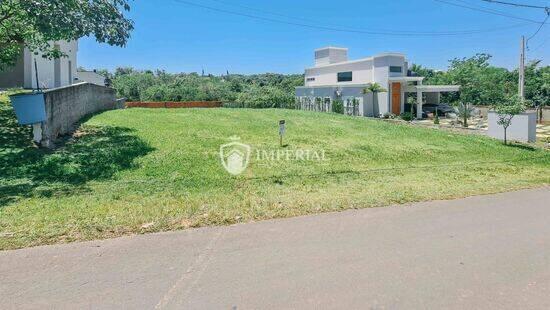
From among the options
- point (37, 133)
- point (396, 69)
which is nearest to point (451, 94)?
point (396, 69)

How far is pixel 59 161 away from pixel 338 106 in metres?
29.5

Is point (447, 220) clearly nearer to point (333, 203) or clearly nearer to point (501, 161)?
point (333, 203)

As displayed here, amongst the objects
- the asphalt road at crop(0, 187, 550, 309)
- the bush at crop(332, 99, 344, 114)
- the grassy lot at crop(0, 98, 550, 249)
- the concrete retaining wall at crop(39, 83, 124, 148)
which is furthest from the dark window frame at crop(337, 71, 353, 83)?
the asphalt road at crop(0, 187, 550, 309)

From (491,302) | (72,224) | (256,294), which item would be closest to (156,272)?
(256,294)

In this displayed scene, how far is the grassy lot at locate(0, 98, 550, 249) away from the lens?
6258 mm

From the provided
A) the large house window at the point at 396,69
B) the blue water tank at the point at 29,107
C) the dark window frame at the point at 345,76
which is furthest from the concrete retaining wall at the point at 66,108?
the dark window frame at the point at 345,76

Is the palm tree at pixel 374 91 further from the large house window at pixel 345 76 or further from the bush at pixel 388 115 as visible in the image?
the large house window at pixel 345 76

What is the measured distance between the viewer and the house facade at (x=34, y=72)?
20.5 meters

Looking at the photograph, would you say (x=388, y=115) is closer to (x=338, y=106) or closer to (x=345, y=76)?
(x=338, y=106)

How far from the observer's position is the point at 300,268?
4.56m

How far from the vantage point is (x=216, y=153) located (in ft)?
37.4

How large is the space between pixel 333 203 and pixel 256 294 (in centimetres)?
368

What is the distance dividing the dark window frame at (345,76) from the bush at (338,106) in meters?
3.82

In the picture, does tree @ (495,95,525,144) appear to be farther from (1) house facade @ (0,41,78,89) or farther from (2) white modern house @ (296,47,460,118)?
(1) house facade @ (0,41,78,89)
